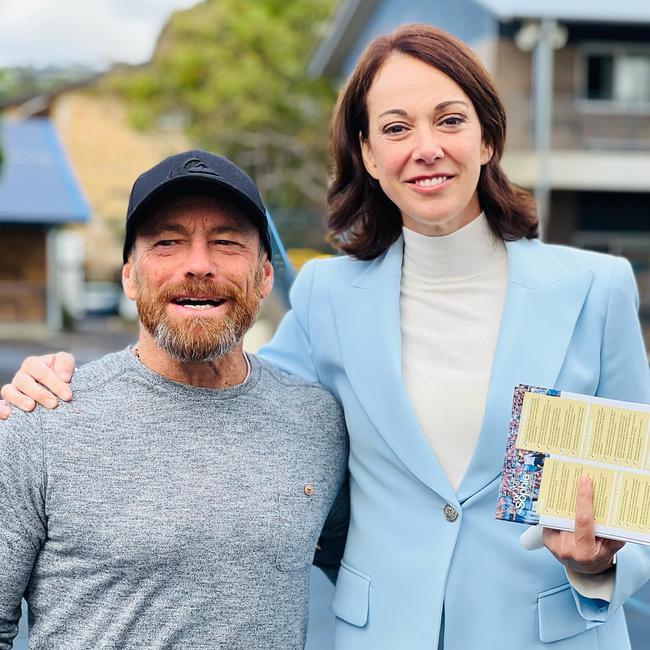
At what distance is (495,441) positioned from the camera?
2.38 m

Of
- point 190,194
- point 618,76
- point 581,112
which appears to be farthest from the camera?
point 618,76

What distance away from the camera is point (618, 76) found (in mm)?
20812

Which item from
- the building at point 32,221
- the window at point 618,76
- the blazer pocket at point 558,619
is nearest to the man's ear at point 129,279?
the blazer pocket at point 558,619

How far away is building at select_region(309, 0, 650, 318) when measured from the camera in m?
19.0

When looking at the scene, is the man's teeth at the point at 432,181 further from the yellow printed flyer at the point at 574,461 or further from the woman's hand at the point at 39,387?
the woman's hand at the point at 39,387

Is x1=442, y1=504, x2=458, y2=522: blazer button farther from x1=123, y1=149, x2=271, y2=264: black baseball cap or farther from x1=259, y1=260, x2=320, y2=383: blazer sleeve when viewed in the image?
x1=123, y1=149, x2=271, y2=264: black baseball cap

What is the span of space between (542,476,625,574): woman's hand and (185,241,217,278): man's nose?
0.84 m

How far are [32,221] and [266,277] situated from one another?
2521 cm

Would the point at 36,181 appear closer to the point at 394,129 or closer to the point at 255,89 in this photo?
the point at 255,89

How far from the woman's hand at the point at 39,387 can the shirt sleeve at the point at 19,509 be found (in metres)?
0.06

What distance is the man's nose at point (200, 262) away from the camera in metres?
2.24

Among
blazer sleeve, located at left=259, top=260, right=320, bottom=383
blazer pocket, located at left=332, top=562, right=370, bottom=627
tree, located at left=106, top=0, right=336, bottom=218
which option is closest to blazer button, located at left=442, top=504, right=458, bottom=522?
blazer pocket, located at left=332, top=562, right=370, bottom=627

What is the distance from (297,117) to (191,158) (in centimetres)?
2539

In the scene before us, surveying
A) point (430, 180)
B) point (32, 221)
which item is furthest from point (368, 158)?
point (32, 221)
